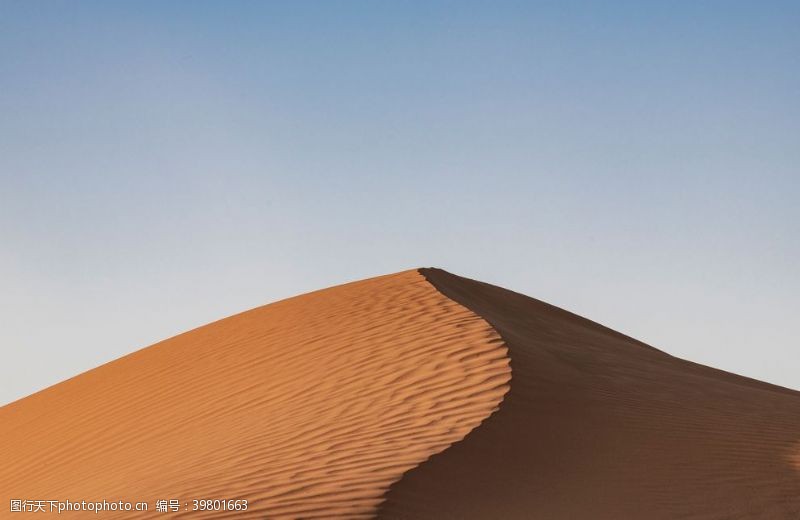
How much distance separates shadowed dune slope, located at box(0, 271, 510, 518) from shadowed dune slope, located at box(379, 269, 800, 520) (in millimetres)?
278

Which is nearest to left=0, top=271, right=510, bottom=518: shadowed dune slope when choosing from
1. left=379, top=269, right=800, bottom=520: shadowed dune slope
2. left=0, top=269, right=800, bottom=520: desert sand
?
left=0, top=269, right=800, bottom=520: desert sand

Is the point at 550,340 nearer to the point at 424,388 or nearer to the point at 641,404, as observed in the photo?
the point at 641,404

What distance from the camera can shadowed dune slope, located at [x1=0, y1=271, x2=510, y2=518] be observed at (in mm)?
7445

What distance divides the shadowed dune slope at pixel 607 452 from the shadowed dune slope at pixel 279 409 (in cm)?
28

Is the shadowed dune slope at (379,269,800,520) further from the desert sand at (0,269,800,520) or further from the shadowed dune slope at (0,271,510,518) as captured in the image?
the shadowed dune slope at (0,271,510,518)

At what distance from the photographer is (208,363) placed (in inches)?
555

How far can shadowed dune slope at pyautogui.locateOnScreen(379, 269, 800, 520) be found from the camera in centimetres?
736

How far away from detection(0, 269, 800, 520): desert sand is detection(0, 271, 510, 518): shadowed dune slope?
3 cm

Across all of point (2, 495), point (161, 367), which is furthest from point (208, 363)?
point (2, 495)

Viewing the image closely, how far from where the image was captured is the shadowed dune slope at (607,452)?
7.36m

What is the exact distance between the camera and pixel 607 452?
8.88m

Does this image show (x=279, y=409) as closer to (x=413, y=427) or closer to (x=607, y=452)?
(x=413, y=427)

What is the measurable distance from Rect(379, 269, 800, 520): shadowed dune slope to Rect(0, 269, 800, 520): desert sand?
0.02 m

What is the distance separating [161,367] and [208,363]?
1.30 metres
